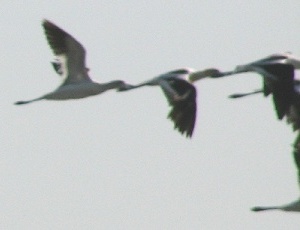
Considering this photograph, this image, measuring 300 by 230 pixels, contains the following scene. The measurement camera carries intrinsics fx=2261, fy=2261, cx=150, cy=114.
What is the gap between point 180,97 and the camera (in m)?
52.3

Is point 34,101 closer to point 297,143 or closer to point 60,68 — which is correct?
point 60,68

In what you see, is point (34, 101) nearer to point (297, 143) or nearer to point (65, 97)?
point (65, 97)

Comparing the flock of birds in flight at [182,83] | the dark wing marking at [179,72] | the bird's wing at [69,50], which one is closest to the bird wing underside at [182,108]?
the flock of birds in flight at [182,83]

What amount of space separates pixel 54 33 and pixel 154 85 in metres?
2.84

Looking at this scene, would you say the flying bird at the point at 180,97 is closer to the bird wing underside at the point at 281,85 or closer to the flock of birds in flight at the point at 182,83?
the flock of birds in flight at the point at 182,83

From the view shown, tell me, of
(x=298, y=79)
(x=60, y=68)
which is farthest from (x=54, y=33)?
(x=298, y=79)

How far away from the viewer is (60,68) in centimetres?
5416

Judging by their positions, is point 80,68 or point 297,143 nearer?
point 297,143

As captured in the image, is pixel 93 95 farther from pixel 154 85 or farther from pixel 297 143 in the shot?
pixel 297 143

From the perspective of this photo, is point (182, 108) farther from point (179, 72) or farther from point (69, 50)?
point (69, 50)

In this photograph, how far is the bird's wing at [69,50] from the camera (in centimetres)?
5344

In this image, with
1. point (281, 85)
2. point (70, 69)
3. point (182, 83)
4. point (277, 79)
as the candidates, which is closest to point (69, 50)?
Result: point (70, 69)

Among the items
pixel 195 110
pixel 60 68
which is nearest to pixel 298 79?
pixel 195 110

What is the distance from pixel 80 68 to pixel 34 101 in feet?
5.00
